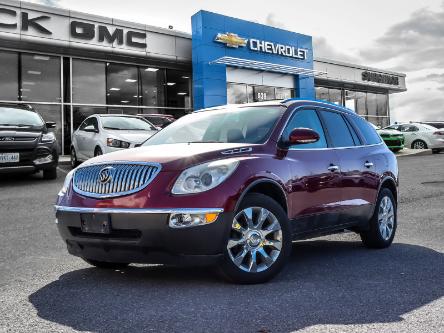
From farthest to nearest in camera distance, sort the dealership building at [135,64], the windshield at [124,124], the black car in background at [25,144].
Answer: the dealership building at [135,64] < the windshield at [124,124] < the black car in background at [25,144]

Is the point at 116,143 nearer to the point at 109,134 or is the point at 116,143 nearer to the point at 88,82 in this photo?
the point at 109,134

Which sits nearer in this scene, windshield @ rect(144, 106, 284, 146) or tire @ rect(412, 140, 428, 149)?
windshield @ rect(144, 106, 284, 146)

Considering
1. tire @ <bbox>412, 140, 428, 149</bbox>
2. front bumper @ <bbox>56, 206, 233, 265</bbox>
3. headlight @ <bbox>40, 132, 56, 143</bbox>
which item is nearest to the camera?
front bumper @ <bbox>56, 206, 233, 265</bbox>

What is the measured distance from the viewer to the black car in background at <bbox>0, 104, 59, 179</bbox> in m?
11.9

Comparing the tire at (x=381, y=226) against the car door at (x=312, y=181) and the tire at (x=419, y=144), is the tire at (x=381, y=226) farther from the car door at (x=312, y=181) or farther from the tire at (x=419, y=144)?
the tire at (x=419, y=144)

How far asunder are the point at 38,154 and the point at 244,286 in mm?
9112

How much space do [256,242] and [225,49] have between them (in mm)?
22480

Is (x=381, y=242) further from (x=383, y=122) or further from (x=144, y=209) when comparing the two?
(x=383, y=122)

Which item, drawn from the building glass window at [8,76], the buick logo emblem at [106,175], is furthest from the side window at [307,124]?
the building glass window at [8,76]

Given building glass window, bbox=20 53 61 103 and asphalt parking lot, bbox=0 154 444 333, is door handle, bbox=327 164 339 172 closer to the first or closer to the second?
asphalt parking lot, bbox=0 154 444 333

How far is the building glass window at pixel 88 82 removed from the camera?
22734 mm

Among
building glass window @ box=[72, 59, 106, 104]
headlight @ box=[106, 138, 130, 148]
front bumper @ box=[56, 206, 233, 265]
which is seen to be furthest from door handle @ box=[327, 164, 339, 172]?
building glass window @ box=[72, 59, 106, 104]

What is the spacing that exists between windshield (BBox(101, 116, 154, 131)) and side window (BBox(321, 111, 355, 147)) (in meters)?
8.81

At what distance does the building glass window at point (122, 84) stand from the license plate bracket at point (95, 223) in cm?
1973
